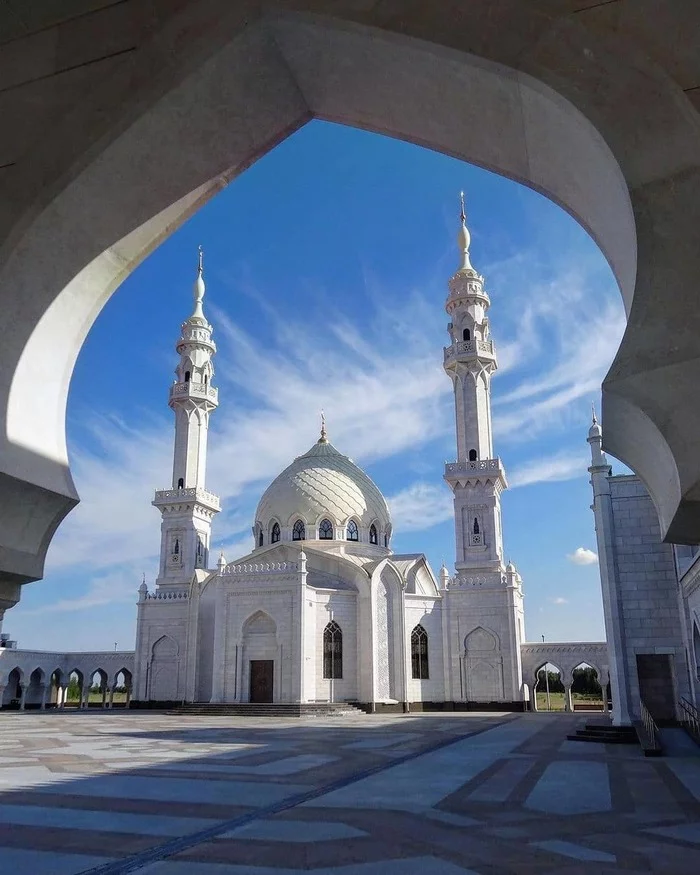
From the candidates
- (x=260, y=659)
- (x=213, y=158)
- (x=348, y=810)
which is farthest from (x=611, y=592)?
(x=260, y=659)

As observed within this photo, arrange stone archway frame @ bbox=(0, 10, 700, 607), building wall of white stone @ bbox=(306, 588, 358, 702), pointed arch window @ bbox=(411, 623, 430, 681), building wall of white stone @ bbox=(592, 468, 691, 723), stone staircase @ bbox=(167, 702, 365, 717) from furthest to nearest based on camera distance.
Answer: pointed arch window @ bbox=(411, 623, 430, 681) → building wall of white stone @ bbox=(306, 588, 358, 702) → stone staircase @ bbox=(167, 702, 365, 717) → building wall of white stone @ bbox=(592, 468, 691, 723) → stone archway frame @ bbox=(0, 10, 700, 607)

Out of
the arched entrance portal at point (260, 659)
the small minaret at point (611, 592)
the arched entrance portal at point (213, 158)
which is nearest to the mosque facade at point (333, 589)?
the arched entrance portal at point (260, 659)

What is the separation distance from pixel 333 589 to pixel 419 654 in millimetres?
5411

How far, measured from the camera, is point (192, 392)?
141 ft

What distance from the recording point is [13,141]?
3.49 m

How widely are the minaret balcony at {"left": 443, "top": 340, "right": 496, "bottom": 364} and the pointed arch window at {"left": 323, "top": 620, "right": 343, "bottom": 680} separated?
1569 cm

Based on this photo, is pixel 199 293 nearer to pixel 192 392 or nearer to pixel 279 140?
pixel 192 392

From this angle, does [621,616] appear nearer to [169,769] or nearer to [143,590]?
[169,769]

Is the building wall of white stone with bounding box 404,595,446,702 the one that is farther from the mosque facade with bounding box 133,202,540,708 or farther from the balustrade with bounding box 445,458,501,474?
the balustrade with bounding box 445,458,501,474

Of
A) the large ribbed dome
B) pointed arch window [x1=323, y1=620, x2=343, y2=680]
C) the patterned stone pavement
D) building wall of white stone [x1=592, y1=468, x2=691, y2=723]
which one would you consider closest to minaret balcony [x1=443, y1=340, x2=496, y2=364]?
the large ribbed dome

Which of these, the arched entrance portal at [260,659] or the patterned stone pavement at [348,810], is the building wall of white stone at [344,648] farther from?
the patterned stone pavement at [348,810]

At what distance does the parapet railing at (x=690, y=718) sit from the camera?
16.1 m

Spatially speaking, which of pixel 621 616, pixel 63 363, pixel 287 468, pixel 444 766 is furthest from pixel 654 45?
pixel 287 468

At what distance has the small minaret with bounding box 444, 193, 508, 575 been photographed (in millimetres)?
38375
